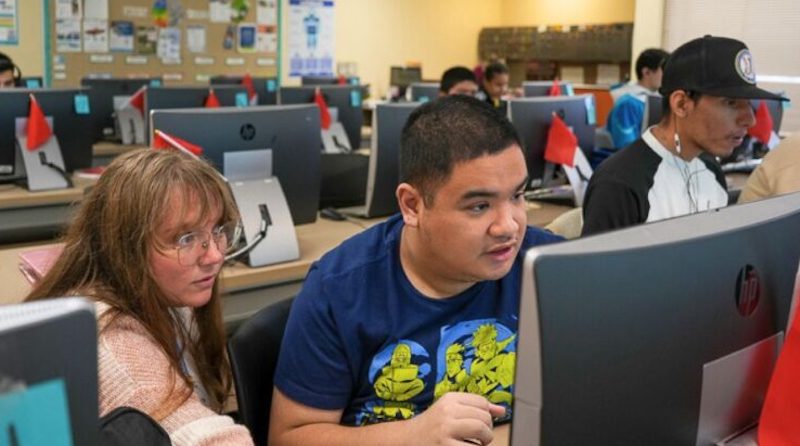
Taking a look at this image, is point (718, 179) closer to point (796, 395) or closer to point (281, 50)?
point (796, 395)

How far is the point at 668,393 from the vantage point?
31.4 inches

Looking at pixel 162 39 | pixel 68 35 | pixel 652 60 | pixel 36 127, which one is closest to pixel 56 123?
pixel 36 127

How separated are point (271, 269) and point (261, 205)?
180mm

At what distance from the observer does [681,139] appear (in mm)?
2080

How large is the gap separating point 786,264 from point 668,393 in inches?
9.0

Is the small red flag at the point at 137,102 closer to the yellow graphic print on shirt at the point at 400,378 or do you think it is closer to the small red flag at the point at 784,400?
the yellow graphic print on shirt at the point at 400,378

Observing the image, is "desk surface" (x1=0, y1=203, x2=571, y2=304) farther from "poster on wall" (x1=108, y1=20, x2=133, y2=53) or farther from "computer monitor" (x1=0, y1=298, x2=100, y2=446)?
"poster on wall" (x1=108, y1=20, x2=133, y2=53)

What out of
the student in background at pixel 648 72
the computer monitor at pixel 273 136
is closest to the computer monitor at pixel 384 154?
the computer monitor at pixel 273 136

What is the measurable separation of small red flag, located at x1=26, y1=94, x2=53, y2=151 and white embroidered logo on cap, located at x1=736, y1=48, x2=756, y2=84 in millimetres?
2380

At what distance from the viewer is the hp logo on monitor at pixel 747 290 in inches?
33.4

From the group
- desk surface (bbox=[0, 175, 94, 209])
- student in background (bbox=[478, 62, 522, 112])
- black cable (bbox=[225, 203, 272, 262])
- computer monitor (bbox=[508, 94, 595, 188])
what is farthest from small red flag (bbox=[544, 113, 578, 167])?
student in background (bbox=[478, 62, 522, 112])

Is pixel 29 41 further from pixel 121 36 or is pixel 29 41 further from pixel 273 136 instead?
pixel 273 136

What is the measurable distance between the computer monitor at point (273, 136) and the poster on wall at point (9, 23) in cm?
501

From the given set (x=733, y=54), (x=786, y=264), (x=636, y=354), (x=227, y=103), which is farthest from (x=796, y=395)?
(x=227, y=103)
